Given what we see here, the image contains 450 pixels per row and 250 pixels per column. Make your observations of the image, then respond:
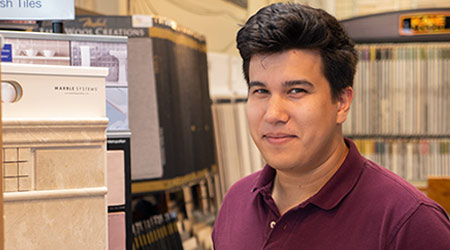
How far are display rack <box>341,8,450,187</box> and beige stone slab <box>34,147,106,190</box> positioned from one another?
1916 millimetres

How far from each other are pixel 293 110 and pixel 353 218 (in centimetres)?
28

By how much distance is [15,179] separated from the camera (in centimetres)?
98

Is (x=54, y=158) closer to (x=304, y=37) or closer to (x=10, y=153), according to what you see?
(x=10, y=153)

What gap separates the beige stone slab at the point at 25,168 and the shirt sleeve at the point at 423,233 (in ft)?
2.41

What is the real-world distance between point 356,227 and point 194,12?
208cm

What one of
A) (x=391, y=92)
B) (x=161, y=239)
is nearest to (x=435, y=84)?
(x=391, y=92)

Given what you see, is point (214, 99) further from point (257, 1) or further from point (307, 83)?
point (307, 83)

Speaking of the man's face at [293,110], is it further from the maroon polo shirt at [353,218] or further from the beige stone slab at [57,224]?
the beige stone slab at [57,224]

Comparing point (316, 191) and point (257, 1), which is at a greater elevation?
point (257, 1)

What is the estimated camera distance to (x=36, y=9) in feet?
3.73

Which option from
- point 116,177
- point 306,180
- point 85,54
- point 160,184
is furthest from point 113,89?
point 160,184

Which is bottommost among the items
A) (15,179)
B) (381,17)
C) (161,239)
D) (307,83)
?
(161,239)

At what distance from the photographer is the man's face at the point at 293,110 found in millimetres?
1250

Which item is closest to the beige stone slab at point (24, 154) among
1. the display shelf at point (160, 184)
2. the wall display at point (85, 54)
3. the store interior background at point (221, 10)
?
the wall display at point (85, 54)
